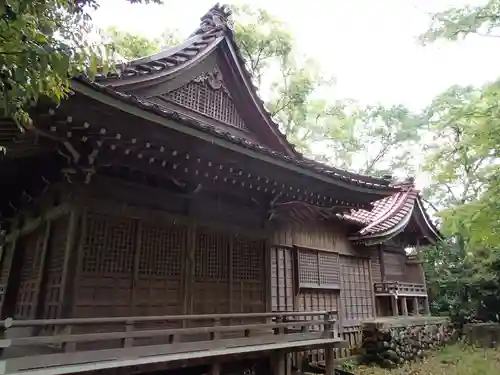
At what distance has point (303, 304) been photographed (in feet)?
30.3

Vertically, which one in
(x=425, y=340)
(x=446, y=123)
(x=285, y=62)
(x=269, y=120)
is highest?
(x=285, y=62)

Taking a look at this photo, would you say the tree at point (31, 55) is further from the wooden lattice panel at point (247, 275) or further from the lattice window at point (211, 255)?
the wooden lattice panel at point (247, 275)

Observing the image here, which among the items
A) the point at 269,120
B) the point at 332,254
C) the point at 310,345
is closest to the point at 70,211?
the point at 310,345

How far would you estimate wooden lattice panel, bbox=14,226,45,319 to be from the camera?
20.0ft

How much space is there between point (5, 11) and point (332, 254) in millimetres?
9519

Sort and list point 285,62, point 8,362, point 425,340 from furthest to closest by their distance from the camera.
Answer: point 285,62 < point 425,340 < point 8,362

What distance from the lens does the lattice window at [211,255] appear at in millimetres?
6910

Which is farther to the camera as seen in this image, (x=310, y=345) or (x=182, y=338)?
(x=310, y=345)

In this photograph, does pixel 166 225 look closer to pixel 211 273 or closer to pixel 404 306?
pixel 211 273

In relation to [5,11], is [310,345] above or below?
below

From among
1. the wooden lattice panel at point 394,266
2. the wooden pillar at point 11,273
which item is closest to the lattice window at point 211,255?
the wooden pillar at point 11,273

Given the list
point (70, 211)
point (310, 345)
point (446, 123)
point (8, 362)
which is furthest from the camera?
point (446, 123)

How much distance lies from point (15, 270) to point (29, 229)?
83 centimetres

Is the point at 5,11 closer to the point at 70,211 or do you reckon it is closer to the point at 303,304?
the point at 70,211
